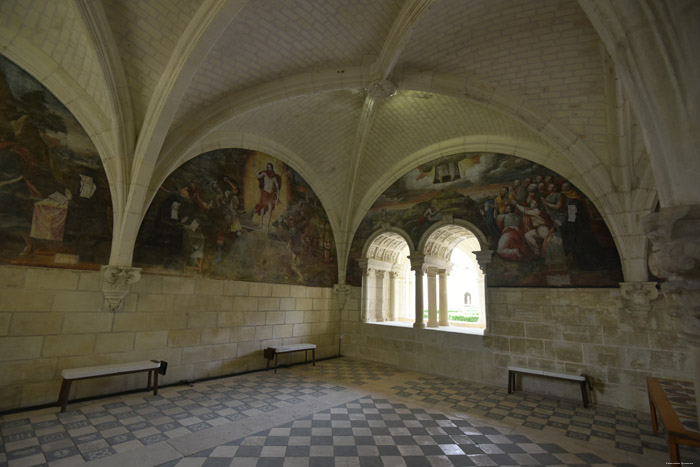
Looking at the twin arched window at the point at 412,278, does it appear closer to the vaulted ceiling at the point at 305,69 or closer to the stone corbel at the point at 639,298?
the stone corbel at the point at 639,298

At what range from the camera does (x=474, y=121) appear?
7.57 metres

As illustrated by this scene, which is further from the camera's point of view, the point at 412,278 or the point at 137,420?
the point at 412,278

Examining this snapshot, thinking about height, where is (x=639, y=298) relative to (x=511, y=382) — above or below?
above

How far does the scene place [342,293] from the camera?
9891 millimetres

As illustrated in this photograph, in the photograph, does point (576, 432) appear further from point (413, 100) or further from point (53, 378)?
point (53, 378)

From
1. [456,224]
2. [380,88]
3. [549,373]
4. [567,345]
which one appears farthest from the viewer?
[456,224]

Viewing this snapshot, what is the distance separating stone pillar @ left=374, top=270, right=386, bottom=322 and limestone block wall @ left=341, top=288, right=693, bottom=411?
1.96 metres

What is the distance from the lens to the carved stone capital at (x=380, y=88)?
6254mm

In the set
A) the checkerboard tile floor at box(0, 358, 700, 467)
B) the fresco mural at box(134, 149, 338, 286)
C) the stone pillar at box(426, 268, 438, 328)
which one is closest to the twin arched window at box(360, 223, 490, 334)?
the stone pillar at box(426, 268, 438, 328)

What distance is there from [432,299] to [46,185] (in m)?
8.30

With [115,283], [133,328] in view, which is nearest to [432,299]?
[133,328]

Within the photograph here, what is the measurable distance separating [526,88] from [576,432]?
5425 millimetres

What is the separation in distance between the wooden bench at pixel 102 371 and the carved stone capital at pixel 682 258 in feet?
20.5

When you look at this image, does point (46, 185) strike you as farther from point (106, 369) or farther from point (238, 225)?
point (238, 225)
